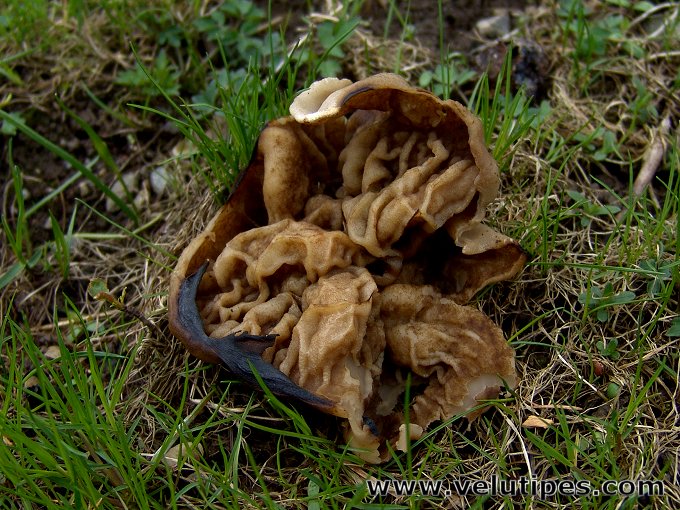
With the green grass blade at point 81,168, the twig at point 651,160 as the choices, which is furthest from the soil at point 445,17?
the green grass blade at point 81,168

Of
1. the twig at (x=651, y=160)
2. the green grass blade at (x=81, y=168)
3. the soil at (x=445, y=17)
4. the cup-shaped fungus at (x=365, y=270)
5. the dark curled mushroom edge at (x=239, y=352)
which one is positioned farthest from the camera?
the soil at (x=445, y=17)

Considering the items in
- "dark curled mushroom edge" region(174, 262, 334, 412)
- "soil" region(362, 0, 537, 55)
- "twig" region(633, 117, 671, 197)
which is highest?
"soil" region(362, 0, 537, 55)

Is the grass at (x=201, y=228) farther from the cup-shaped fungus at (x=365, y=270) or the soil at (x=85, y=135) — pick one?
the cup-shaped fungus at (x=365, y=270)

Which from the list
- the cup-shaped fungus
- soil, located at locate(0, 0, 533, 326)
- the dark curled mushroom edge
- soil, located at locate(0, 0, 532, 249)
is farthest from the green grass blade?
the dark curled mushroom edge

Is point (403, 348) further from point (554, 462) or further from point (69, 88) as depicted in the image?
point (69, 88)

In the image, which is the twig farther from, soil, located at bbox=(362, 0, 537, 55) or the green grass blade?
the green grass blade

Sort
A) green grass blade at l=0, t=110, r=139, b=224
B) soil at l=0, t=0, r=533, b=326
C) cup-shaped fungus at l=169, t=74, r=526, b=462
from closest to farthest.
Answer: cup-shaped fungus at l=169, t=74, r=526, b=462
green grass blade at l=0, t=110, r=139, b=224
soil at l=0, t=0, r=533, b=326

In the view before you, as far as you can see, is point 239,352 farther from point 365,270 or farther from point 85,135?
point 85,135
